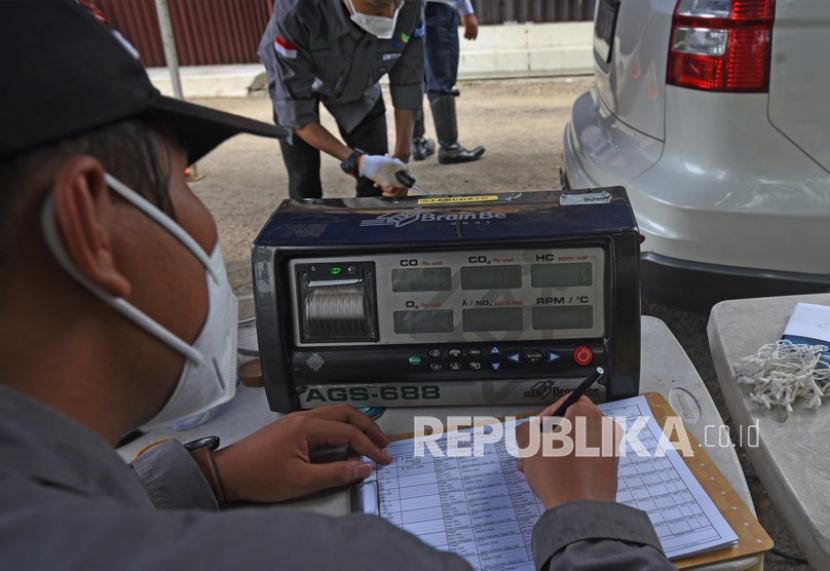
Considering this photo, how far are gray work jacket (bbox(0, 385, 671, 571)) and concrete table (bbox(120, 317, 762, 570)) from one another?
0.42m

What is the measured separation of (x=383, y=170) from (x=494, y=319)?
142 centimetres

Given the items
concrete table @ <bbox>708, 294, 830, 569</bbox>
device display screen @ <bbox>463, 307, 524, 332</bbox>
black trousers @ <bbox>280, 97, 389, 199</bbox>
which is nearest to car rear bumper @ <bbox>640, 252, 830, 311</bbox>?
concrete table @ <bbox>708, 294, 830, 569</bbox>

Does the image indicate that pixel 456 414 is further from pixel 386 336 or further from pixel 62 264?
pixel 62 264

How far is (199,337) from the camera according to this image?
2.78ft

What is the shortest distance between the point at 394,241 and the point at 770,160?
142cm

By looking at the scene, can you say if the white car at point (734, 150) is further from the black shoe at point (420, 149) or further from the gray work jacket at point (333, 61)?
the black shoe at point (420, 149)

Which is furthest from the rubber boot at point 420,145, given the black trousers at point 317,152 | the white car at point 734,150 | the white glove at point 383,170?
the white car at point 734,150

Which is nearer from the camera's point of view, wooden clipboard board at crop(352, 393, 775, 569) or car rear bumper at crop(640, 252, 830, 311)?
wooden clipboard board at crop(352, 393, 775, 569)

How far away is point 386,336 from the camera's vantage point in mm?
1213

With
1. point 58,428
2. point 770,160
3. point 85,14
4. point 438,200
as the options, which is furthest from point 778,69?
point 58,428

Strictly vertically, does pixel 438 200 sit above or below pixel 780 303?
above

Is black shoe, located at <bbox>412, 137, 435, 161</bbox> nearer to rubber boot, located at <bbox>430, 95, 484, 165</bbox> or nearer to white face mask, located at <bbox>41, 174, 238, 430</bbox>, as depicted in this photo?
rubber boot, located at <bbox>430, 95, 484, 165</bbox>

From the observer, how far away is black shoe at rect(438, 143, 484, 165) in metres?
5.36

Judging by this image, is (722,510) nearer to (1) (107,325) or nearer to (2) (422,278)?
(2) (422,278)
